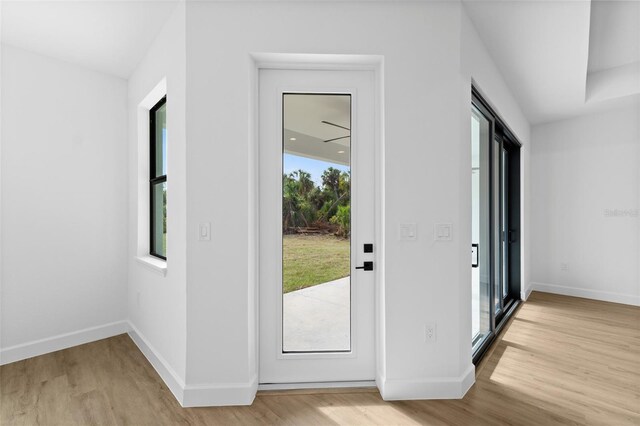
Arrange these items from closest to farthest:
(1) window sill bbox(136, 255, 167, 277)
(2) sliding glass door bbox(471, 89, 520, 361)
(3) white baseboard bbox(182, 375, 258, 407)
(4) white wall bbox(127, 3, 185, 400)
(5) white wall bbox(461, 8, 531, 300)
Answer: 1. (3) white baseboard bbox(182, 375, 258, 407)
2. (4) white wall bbox(127, 3, 185, 400)
3. (5) white wall bbox(461, 8, 531, 300)
4. (1) window sill bbox(136, 255, 167, 277)
5. (2) sliding glass door bbox(471, 89, 520, 361)

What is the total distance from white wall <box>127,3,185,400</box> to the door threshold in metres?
0.60

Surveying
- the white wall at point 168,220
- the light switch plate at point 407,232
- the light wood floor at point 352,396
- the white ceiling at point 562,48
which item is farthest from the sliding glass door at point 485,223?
the white wall at point 168,220

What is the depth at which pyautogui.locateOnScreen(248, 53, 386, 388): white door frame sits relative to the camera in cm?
217

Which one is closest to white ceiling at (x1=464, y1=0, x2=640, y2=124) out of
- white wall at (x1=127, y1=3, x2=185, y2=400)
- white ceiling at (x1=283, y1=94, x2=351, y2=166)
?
white ceiling at (x1=283, y1=94, x2=351, y2=166)

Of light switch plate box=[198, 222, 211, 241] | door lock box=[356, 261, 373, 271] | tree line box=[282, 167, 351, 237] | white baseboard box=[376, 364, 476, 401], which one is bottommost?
white baseboard box=[376, 364, 476, 401]

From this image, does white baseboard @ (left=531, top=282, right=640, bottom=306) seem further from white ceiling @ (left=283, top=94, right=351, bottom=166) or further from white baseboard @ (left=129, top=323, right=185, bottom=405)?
white baseboard @ (left=129, top=323, right=185, bottom=405)

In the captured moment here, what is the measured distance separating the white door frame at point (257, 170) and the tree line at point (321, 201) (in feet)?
0.73

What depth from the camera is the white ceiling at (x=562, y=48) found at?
89.4 inches

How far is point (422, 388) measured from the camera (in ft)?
7.07

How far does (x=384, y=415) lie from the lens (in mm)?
1987

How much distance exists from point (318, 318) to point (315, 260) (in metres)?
0.43

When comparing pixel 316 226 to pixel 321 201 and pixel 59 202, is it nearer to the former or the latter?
pixel 321 201

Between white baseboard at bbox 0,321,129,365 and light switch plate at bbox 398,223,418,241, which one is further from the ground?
light switch plate at bbox 398,223,418,241

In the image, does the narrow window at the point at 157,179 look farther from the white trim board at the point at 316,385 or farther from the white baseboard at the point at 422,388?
the white baseboard at the point at 422,388
